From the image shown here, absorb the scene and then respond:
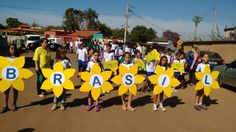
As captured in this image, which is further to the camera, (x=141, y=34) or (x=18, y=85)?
(x=141, y=34)

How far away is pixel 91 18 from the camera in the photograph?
3290 inches

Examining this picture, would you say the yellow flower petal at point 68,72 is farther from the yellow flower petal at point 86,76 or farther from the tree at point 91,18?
the tree at point 91,18

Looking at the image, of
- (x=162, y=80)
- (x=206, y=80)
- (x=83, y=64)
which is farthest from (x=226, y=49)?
(x=162, y=80)

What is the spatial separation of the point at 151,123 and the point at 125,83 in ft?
4.10

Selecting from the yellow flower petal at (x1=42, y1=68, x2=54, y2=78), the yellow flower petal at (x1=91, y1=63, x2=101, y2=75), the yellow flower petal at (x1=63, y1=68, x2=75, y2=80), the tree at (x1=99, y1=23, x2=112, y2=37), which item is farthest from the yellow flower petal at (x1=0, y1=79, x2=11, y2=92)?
the tree at (x1=99, y1=23, x2=112, y2=37)

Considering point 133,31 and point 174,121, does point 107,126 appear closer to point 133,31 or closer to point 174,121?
point 174,121

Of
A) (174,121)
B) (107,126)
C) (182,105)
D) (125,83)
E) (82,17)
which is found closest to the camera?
(107,126)

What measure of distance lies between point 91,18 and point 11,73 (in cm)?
7932

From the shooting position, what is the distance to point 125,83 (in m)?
6.61

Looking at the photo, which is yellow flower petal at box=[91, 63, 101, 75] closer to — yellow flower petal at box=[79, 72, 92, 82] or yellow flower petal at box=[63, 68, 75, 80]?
yellow flower petal at box=[79, 72, 92, 82]

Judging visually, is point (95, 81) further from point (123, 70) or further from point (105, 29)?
point (105, 29)

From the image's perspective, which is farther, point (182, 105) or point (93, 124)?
point (182, 105)

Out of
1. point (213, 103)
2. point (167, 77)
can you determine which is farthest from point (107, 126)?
point (213, 103)

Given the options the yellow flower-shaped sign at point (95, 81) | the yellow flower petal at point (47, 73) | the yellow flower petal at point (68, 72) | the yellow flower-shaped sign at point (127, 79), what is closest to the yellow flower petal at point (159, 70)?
the yellow flower-shaped sign at point (127, 79)
